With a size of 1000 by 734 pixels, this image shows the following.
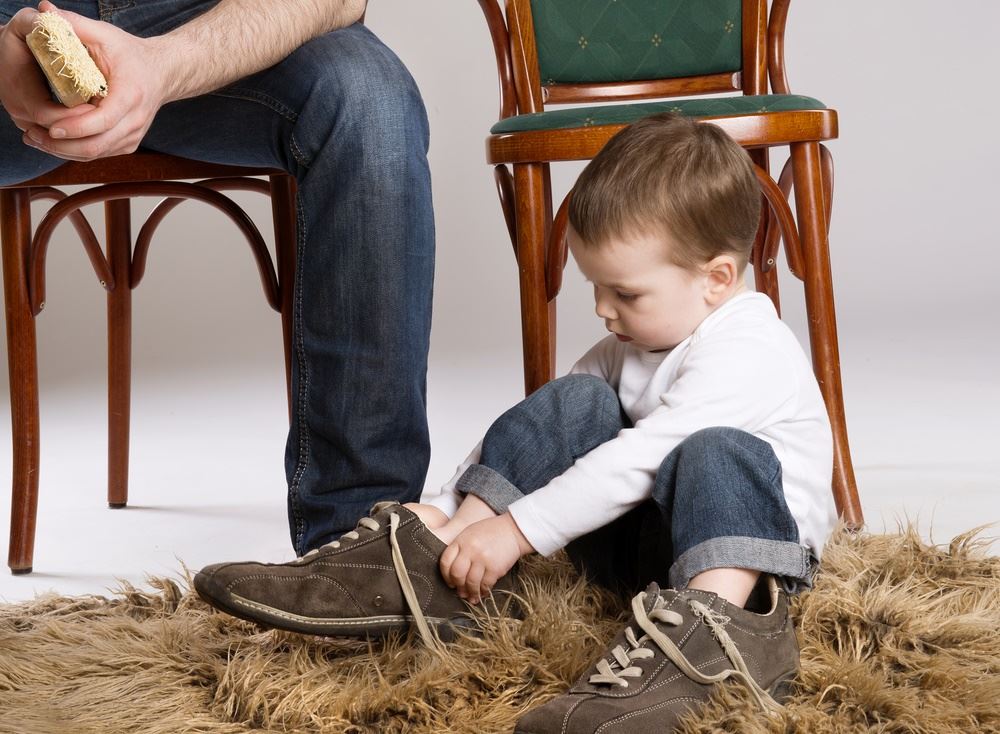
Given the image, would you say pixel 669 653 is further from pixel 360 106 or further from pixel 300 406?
pixel 360 106

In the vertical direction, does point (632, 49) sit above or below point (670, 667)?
above

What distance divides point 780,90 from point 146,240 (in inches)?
40.7

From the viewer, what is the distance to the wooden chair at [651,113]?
1516 mm

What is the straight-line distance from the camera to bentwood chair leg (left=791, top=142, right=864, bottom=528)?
1.57m

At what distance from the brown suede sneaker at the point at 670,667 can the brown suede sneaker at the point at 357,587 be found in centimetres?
21

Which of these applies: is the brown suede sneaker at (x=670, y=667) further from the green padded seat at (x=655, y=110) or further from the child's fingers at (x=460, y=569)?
the green padded seat at (x=655, y=110)

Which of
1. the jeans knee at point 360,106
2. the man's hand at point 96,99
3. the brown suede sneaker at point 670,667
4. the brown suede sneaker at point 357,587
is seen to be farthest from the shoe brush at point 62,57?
the brown suede sneaker at point 670,667

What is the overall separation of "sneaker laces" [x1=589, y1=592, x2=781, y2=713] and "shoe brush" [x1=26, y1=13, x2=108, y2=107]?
2.24 feet

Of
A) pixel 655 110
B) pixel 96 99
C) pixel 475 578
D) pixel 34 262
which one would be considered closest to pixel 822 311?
pixel 655 110

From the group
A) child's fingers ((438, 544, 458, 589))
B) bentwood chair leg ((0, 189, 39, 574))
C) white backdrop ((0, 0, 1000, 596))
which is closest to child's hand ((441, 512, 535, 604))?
child's fingers ((438, 544, 458, 589))

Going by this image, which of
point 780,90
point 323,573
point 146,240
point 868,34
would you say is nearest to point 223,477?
point 146,240

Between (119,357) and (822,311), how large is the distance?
1111mm

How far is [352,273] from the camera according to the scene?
4.28 ft

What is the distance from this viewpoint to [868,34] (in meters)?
3.21
